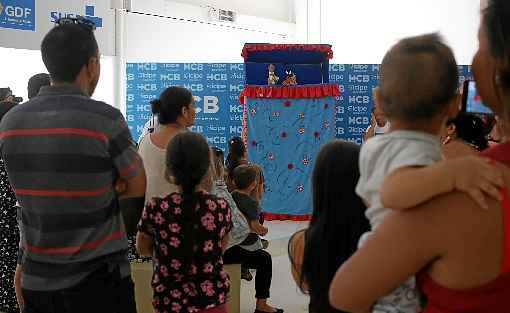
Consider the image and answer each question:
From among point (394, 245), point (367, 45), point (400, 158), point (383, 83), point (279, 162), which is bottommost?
point (279, 162)

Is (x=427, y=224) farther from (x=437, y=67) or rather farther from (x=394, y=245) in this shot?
(x=437, y=67)

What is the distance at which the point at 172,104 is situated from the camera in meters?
2.88

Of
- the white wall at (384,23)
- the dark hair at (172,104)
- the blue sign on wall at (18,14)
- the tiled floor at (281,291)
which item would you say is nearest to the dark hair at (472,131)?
the dark hair at (172,104)

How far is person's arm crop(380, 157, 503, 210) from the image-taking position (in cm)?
87

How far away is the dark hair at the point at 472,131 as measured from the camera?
221 centimetres

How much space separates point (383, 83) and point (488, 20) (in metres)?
0.18

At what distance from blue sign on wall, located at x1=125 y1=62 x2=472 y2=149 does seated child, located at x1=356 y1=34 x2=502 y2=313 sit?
6.93m

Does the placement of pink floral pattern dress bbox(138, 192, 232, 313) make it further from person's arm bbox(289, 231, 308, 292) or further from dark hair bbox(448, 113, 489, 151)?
dark hair bbox(448, 113, 489, 151)

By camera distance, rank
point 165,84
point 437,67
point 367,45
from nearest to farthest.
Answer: point 437,67 < point 165,84 < point 367,45

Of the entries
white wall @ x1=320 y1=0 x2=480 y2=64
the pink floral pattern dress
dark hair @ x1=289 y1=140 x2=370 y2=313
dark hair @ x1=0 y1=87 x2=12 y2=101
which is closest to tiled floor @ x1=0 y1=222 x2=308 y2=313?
the pink floral pattern dress

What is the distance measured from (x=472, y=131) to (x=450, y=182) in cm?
147

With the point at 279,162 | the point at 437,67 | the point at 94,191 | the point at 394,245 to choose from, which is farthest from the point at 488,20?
the point at 279,162

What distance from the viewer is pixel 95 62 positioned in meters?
1.77

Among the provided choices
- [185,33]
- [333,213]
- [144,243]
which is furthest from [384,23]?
[333,213]
